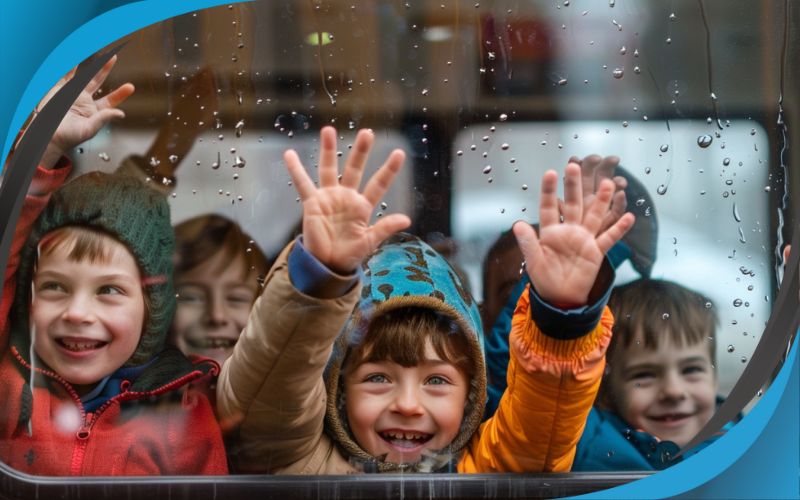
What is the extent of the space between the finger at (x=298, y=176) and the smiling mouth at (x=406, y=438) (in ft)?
1.46

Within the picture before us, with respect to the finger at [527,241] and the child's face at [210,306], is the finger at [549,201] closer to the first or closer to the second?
the finger at [527,241]

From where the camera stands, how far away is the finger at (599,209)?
1.61 m

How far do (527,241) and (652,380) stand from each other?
0.33 metres

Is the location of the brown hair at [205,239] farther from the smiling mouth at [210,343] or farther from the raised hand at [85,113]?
the raised hand at [85,113]

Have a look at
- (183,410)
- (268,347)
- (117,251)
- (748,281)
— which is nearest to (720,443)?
(748,281)

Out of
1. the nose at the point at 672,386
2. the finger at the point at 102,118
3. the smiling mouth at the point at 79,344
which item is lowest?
the nose at the point at 672,386

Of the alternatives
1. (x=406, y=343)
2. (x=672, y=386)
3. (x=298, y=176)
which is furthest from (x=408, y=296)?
(x=672, y=386)

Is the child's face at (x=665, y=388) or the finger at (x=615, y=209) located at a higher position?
the finger at (x=615, y=209)

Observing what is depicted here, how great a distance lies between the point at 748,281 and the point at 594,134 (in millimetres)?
383

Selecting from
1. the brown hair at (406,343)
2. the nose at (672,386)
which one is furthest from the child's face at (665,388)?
the brown hair at (406,343)

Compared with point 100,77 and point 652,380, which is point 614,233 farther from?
point 100,77

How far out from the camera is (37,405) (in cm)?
169

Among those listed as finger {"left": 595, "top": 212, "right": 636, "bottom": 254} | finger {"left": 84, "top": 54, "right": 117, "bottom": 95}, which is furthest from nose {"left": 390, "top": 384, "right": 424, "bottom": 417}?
finger {"left": 84, "top": 54, "right": 117, "bottom": 95}

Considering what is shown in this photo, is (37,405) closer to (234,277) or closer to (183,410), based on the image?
(183,410)
